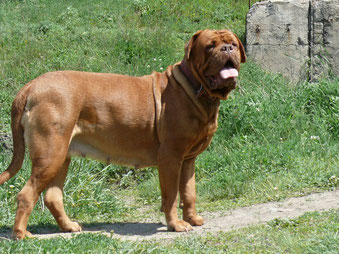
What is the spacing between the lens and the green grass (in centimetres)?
571

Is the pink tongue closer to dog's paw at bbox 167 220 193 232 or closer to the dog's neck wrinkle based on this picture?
the dog's neck wrinkle

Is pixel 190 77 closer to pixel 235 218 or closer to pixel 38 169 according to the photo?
pixel 235 218

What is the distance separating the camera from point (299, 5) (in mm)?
9906

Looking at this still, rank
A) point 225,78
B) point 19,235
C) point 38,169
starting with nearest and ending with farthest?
point 19,235
point 38,169
point 225,78

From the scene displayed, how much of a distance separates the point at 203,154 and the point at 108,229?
7.95 ft

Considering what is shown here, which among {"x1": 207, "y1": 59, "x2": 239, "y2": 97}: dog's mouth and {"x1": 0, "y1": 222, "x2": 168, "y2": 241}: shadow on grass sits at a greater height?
{"x1": 207, "y1": 59, "x2": 239, "y2": 97}: dog's mouth

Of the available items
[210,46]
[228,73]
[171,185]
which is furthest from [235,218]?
[210,46]

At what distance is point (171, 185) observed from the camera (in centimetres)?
510

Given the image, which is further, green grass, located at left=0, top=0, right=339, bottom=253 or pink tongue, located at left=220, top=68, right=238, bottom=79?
green grass, located at left=0, top=0, right=339, bottom=253

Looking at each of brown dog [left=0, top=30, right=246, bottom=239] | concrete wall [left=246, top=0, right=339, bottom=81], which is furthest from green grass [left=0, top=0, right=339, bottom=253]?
brown dog [left=0, top=30, right=246, bottom=239]

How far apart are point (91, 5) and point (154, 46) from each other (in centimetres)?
364

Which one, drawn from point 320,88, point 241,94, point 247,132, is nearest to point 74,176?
point 247,132

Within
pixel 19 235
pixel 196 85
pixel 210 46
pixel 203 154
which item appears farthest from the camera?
pixel 203 154

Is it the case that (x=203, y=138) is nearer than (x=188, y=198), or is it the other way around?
(x=203, y=138)
